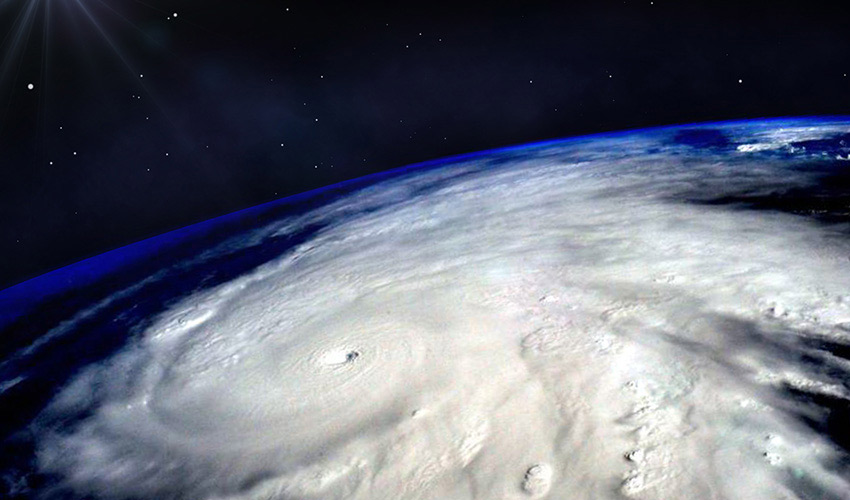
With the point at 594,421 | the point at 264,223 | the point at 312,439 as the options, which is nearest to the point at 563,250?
the point at 594,421

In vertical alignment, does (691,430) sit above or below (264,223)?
below

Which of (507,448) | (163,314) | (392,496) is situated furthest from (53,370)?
(507,448)

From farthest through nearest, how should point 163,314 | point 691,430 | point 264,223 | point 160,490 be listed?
point 264,223 < point 163,314 < point 160,490 < point 691,430

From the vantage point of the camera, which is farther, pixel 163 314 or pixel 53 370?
pixel 163 314

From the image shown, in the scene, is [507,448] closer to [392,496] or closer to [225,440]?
[392,496]

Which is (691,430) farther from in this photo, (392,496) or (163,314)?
(163,314)

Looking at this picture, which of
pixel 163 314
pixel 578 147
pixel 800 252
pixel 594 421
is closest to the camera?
pixel 594 421
